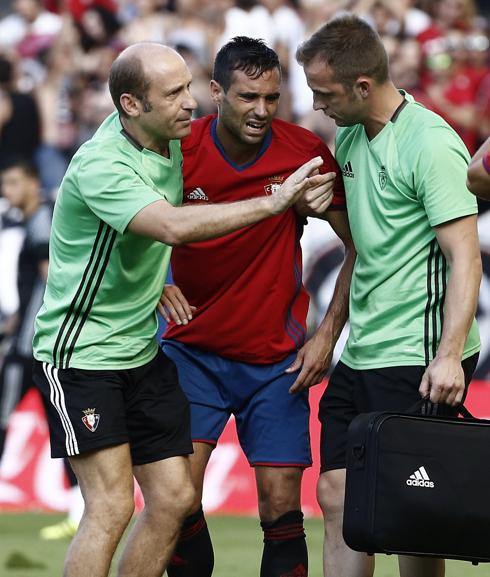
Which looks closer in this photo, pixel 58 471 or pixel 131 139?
pixel 131 139

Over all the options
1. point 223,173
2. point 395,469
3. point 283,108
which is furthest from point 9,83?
point 395,469

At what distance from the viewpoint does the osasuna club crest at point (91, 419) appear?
527 cm

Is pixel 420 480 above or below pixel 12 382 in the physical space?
above

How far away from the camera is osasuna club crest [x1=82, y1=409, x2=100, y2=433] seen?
5270 mm

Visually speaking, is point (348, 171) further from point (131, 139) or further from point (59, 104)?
point (59, 104)

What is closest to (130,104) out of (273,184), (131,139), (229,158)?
(131,139)

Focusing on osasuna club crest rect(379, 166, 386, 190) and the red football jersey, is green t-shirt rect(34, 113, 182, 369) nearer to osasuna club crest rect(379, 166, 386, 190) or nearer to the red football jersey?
the red football jersey

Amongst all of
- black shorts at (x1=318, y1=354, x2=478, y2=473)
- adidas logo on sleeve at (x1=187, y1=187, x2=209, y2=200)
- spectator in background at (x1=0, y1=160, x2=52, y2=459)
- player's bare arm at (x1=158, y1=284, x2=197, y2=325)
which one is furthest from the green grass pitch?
adidas logo on sleeve at (x1=187, y1=187, x2=209, y2=200)

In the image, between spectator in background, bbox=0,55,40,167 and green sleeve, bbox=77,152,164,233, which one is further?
spectator in background, bbox=0,55,40,167

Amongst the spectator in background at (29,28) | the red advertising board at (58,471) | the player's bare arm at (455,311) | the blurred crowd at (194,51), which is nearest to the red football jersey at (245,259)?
the player's bare arm at (455,311)

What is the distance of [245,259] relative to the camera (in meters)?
5.77

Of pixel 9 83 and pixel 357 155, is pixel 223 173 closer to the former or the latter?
pixel 357 155

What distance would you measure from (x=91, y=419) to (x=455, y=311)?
145cm

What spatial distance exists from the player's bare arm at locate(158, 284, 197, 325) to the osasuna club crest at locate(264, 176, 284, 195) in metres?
0.56
